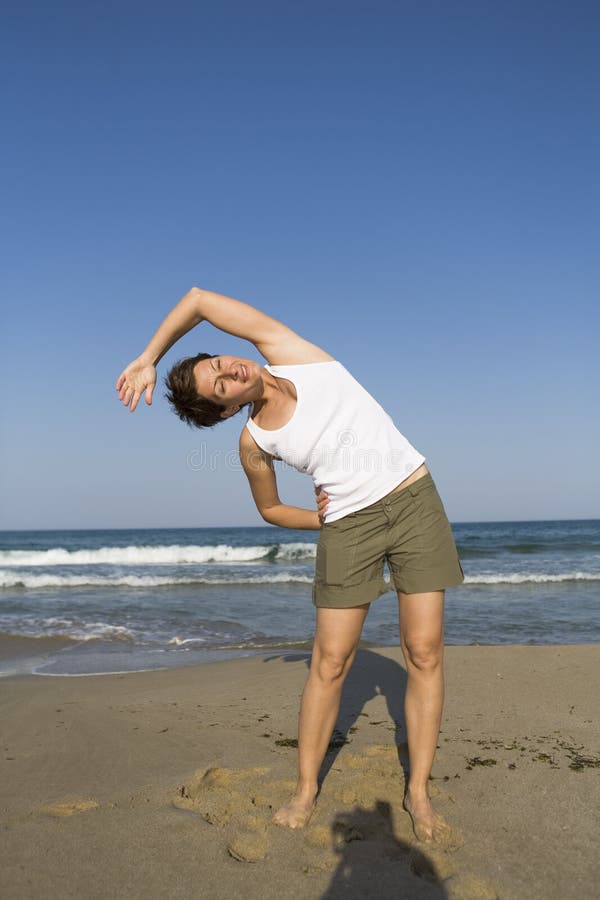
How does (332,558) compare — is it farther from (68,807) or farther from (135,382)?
(68,807)

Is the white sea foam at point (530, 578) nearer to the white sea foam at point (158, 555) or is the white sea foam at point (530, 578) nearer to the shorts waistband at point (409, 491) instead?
the white sea foam at point (158, 555)

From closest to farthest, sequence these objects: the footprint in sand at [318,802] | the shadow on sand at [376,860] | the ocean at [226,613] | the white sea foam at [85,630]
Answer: the shadow on sand at [376,860]
the footprint in sand at [318,802]
the ocean at [226,613]
the white sea foam at [85,630]

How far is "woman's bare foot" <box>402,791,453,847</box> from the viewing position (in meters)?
2.49

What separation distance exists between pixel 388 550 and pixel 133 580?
47.7 feet

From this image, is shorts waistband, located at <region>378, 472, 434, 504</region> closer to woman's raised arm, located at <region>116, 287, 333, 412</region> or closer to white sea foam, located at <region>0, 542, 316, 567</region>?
woman's raised arm, located at <region>116, 287, 333, 412</region>

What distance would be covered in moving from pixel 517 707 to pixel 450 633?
3794 mm

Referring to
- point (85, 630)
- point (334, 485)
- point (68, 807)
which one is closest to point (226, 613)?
point (85, 630)

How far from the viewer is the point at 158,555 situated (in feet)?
93.0

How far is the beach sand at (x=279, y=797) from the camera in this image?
7.39 ft

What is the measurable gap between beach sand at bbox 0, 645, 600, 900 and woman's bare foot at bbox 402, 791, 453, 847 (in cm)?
4

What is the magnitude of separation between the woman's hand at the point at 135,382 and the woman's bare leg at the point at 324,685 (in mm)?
1103

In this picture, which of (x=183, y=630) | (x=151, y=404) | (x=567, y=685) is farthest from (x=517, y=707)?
(x=183, y=630)

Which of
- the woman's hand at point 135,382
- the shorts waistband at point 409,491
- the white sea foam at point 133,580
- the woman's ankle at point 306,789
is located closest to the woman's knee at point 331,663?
the woman's ankle at point 306,789

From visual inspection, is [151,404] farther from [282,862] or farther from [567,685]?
[567,685]
